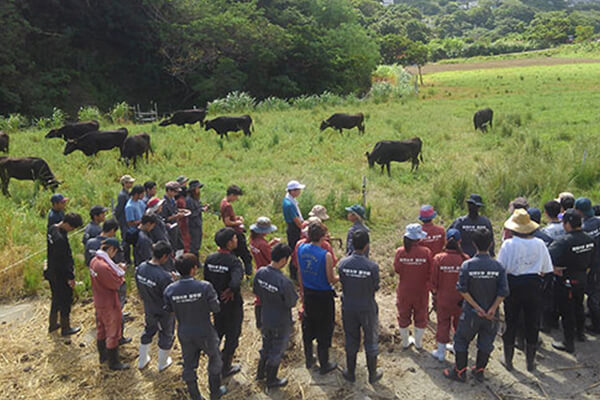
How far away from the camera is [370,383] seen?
5.46 metres

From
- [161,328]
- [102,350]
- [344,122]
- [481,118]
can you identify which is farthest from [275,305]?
[481,118]

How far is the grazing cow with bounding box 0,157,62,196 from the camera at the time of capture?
12.4m

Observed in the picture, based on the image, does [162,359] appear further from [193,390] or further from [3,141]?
[3,141]

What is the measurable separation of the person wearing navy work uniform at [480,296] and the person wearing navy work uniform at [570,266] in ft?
3.94

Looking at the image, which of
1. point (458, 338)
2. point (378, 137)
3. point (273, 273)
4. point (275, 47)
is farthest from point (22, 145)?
point (275, 47)

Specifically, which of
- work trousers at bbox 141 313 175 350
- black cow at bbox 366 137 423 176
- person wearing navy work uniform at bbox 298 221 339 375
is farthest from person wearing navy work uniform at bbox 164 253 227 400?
black cow at bbox 366 137 423 176

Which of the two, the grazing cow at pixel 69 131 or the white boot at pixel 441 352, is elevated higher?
the grazing cow at pixel 69 131

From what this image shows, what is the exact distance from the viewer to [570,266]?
5.80 m

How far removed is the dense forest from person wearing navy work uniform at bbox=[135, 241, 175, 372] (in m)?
29.3

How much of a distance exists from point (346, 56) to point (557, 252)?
122ft

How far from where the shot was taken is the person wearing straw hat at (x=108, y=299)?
5449 millimetres

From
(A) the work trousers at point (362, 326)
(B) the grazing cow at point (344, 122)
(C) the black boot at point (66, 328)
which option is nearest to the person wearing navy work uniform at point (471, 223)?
(A) the work trousers at point (362, 326)

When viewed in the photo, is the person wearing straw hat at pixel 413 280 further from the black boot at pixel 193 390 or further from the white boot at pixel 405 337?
the black boot at pixel 193 390

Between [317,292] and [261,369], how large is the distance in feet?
3.58
